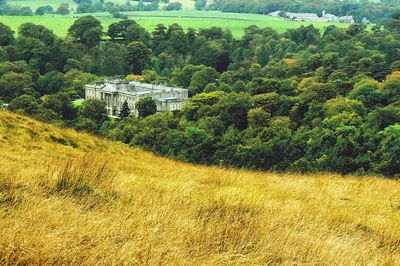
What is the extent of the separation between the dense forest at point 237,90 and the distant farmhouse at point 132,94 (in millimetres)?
4321

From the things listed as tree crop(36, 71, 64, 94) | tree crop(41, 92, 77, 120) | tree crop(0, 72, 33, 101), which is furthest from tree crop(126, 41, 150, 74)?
tree crop(41, 92, 77, 120)

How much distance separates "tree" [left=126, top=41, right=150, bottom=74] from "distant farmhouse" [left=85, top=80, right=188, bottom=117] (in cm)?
2194

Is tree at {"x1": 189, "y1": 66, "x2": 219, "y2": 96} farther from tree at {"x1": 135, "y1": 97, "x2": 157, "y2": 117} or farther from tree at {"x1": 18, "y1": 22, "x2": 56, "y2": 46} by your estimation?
tree at {"x1": 18, "y1": 22, "x2": 56, "y2": 46}

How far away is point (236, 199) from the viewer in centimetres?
877

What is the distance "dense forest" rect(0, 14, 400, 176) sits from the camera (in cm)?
5066

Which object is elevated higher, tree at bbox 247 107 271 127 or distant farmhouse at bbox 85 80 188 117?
tree at bbox 247 107 271 127

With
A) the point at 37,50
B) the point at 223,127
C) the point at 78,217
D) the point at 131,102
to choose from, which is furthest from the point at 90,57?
the point at 78,217

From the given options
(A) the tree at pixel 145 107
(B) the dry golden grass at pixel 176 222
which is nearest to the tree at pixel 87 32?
(A) the tree at pixel 145 107

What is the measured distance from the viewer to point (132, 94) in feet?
290

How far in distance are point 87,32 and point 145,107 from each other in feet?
168

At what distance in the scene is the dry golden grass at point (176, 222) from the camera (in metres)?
5.88

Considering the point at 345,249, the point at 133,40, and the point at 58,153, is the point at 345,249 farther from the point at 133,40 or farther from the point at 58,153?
the point at 133,40

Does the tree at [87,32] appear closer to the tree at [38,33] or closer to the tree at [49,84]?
the tree at [38,33]

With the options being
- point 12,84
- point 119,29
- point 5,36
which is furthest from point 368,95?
point 119,29
